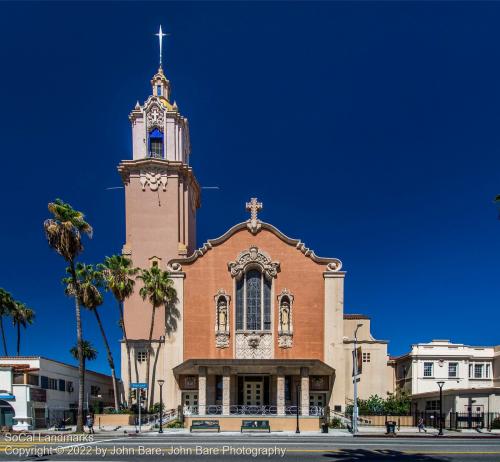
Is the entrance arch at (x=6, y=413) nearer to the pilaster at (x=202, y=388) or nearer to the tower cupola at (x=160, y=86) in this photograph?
the pilaster at (x=202, y=388)

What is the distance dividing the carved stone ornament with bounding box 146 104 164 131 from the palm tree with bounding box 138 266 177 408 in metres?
16.3

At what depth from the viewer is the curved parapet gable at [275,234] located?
52406mm

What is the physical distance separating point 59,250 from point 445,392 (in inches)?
1378

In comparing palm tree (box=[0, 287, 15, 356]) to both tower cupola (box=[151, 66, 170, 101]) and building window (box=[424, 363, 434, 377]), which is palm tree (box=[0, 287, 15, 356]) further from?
building window (box=[424, 363, 434, 377])

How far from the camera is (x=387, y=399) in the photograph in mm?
50812

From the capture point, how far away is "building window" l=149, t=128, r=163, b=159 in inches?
2282

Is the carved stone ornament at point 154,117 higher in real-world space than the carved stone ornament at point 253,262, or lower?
higher

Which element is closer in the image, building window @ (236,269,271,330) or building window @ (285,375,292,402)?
building window @ (285,375,292,402)

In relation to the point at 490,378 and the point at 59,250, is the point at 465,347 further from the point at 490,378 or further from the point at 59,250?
the point at 59,250

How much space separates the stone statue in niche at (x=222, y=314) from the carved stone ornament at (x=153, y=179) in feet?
44.4

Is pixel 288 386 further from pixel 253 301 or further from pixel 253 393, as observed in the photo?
pixel 253 301

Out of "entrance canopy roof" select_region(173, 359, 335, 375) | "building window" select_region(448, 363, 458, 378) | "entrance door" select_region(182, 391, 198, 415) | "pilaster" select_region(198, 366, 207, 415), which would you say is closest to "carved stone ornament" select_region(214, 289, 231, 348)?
"entrance canopy roof" select_region(173, 359, 335, 375)

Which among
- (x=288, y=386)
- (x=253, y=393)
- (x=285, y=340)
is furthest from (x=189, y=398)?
(x=285, y=340)

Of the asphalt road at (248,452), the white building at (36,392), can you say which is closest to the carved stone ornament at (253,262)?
the white building at (36,392)
